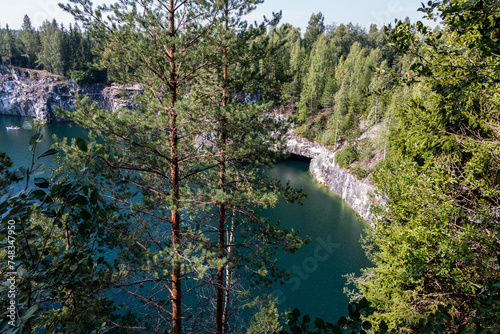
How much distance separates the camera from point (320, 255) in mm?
16688

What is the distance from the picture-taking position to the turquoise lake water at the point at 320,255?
1301cm

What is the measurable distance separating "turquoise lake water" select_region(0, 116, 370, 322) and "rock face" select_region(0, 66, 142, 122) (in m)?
27.8

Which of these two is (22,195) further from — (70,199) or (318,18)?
(318,18)

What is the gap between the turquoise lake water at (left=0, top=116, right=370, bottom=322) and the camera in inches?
512

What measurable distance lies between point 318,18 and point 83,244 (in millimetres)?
66031

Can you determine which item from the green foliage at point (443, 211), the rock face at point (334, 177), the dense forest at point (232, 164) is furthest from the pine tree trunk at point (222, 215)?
the rock face at point (334, 177)

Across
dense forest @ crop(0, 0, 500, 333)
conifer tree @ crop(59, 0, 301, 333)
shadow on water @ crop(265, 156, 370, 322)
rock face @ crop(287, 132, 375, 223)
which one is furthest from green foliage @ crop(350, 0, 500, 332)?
rock face @ crop(287, 132, 375, 223)

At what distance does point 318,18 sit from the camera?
57156mm

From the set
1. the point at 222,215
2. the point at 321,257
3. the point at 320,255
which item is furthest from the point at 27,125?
the point at 320,255

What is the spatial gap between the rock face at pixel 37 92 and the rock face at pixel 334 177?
3740 centimetres

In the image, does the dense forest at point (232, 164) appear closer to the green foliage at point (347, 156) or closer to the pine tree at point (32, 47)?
the green foliage at point (347, 156)

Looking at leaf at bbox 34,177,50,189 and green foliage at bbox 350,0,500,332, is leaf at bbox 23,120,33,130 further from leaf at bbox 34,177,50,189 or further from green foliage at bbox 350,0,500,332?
green foliage at bbox 350,0,500,332

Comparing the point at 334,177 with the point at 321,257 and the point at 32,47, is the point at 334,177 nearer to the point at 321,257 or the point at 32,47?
the point at 321,257

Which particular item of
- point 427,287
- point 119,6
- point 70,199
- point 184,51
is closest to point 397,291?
point 427,287
